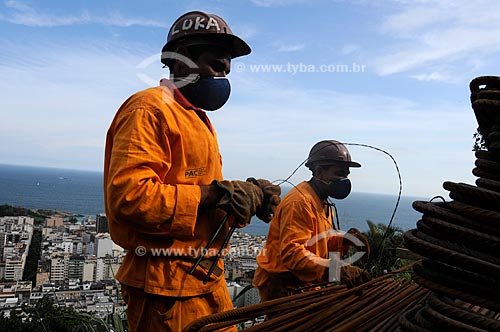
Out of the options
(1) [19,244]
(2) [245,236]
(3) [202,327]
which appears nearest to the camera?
(3) [202,327]

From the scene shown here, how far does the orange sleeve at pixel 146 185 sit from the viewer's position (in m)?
1.83

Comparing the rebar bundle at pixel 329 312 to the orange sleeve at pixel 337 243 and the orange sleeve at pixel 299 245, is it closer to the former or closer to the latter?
the orange sleeve at pixel 299 245

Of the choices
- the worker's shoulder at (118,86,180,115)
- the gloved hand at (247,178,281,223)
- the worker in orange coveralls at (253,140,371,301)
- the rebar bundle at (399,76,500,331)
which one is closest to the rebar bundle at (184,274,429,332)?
the rebar bundle at (399,76,500,331)

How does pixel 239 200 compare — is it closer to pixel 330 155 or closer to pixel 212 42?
pixel 212 42

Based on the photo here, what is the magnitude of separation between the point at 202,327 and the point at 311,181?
3073mm

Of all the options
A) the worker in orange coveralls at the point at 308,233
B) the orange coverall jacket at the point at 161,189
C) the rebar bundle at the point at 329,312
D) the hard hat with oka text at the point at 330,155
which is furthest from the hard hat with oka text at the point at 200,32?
the hard hat with oka text at the point at 330,155

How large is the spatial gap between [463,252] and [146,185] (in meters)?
1.28

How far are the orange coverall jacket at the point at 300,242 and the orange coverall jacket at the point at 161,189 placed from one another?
1448 millimetres

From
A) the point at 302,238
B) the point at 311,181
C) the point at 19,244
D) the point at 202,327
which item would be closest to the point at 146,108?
the point at 202,327

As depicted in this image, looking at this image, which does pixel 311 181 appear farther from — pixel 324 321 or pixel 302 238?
pixel 324 321

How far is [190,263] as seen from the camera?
2047 mm

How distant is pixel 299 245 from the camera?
359 centimetres

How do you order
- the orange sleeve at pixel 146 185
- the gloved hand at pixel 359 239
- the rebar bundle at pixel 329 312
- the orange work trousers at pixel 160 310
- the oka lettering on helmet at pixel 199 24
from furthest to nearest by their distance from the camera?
the gloved hand at pixel 359 239 < the oka lettering on helmet at pixel 199 24 < the orange work trousers at pixel 160 310 < the orange sleeve at pixel 146 185 < the rebar bundle at pixel 329 312

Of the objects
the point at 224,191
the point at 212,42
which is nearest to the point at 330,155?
the point at 212,42
